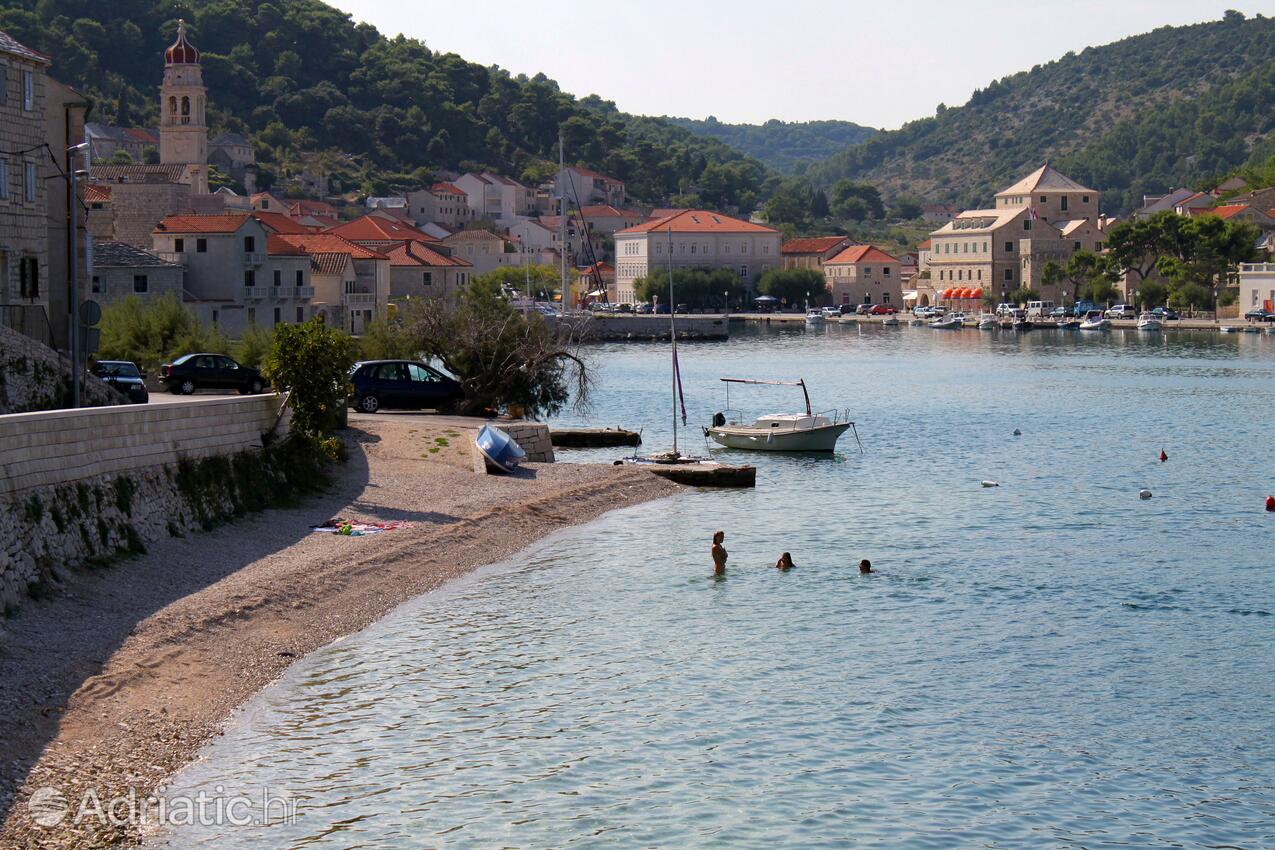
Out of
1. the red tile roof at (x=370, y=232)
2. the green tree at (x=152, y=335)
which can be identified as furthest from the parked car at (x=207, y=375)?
the red tile roof at (x=370, y=232)

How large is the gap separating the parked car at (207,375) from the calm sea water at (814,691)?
1392cm

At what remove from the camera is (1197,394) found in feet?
240

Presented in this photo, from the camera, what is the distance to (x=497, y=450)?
3706cm

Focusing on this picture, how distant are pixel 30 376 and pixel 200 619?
1113cm

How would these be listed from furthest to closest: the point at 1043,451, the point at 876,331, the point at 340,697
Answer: the point at 876,331 → the point at 1043,451 → the point at 340,697

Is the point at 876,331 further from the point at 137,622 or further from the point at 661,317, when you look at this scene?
the point at 137,622

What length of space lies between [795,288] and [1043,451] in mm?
125873

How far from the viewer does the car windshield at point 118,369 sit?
39.3 metres

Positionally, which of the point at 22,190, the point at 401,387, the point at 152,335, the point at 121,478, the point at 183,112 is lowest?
the point at 121,478

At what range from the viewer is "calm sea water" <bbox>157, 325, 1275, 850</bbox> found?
16.8 metres

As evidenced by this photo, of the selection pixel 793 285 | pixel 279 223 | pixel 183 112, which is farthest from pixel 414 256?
pixel 793 285

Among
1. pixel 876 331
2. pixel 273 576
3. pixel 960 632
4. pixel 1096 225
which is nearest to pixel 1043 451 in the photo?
pixel 960 632

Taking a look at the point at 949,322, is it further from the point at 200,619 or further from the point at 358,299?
the point at 200,619

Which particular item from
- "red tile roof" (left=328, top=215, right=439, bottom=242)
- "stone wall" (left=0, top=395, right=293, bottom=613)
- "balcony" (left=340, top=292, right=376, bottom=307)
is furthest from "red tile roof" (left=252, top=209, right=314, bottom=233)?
"stone wall" (left=0, top=395, right=293, bottom=613)
